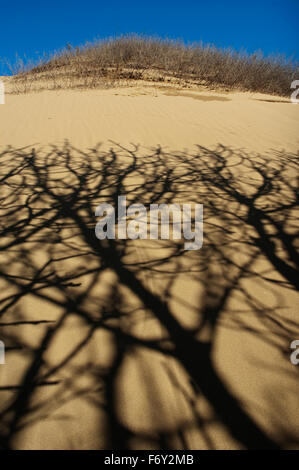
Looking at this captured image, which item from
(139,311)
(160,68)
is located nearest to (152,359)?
(139,311)

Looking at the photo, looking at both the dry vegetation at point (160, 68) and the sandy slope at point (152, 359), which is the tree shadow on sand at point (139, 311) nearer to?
the sandy slope at point (152, 359)

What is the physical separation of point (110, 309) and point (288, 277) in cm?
144

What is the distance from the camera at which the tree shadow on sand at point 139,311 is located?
4.42ft

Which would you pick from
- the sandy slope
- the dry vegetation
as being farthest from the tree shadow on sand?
the dry vegetation

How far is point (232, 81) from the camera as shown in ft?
36.4

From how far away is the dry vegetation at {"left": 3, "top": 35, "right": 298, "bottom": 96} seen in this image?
10461 millimetres

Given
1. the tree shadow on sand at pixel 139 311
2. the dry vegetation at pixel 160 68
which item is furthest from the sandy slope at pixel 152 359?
the dry vegetation at pixel 160 68

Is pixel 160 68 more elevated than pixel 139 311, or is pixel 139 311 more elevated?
pixel 160 68

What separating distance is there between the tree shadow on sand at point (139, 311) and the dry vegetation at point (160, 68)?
337 inches

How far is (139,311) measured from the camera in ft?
6.16

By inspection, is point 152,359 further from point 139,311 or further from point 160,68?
point 160,68

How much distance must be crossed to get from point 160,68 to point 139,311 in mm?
12163
